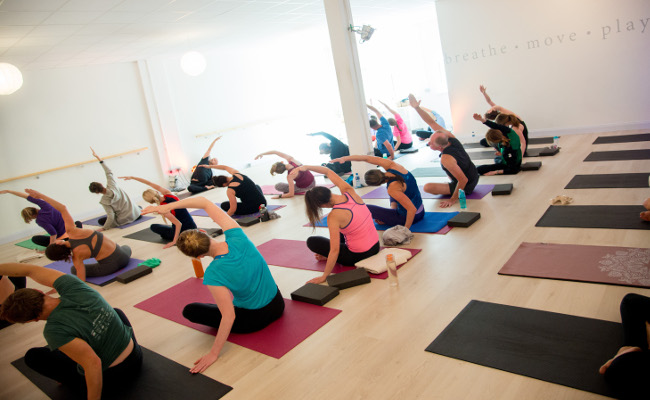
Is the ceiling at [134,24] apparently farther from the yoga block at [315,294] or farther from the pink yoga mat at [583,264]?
the pink yoga mat at [583,264]

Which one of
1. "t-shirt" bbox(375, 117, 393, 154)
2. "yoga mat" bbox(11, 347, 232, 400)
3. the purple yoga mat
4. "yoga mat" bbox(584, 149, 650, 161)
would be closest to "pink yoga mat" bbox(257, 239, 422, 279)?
"yoga mat" bbox(11, 347, 232, 400)

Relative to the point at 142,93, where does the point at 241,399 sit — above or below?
below

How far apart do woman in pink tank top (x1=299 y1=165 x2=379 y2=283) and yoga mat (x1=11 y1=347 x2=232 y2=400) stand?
1.27 metres

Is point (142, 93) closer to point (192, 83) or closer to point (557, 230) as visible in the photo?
point (192, 83)

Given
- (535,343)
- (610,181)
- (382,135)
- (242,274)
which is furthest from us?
(382,135)

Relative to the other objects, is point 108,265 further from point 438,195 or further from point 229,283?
point 438,195

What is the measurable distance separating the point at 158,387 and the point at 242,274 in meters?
0.84

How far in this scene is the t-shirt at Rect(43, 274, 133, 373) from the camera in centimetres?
243

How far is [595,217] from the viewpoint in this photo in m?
4.01

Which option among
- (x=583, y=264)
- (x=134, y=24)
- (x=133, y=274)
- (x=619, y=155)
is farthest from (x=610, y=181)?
(x=134, y=24)

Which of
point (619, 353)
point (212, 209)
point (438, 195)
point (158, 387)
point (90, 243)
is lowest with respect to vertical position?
point (158, 387)

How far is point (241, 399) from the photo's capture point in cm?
248

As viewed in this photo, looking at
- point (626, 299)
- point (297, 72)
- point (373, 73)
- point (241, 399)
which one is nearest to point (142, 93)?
point (297, 72)

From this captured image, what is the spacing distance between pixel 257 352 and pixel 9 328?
2.86m
